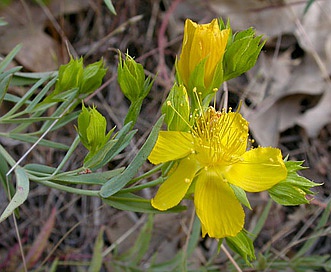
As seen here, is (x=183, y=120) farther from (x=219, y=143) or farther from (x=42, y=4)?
(x=42, y=4)

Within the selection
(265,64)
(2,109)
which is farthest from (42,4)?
(265,64)

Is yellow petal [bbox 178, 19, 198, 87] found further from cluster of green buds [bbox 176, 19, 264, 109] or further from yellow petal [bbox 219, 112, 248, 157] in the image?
yellow petal [bbox 219, 112, 248, 157]

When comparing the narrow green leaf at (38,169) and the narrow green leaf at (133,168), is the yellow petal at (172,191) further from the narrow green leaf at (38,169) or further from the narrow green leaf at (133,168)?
the narrow green leaf at (38,169)

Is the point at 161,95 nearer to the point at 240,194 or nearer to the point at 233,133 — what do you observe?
A: the point at 233,133

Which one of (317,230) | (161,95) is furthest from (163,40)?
(317,230)

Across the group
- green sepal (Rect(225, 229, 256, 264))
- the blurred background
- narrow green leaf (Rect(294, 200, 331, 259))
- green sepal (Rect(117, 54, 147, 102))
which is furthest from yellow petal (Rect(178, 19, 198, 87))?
the blurred background

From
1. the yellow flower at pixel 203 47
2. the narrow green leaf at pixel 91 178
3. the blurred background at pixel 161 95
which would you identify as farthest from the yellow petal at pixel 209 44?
the blurred background at pixel 161 95
